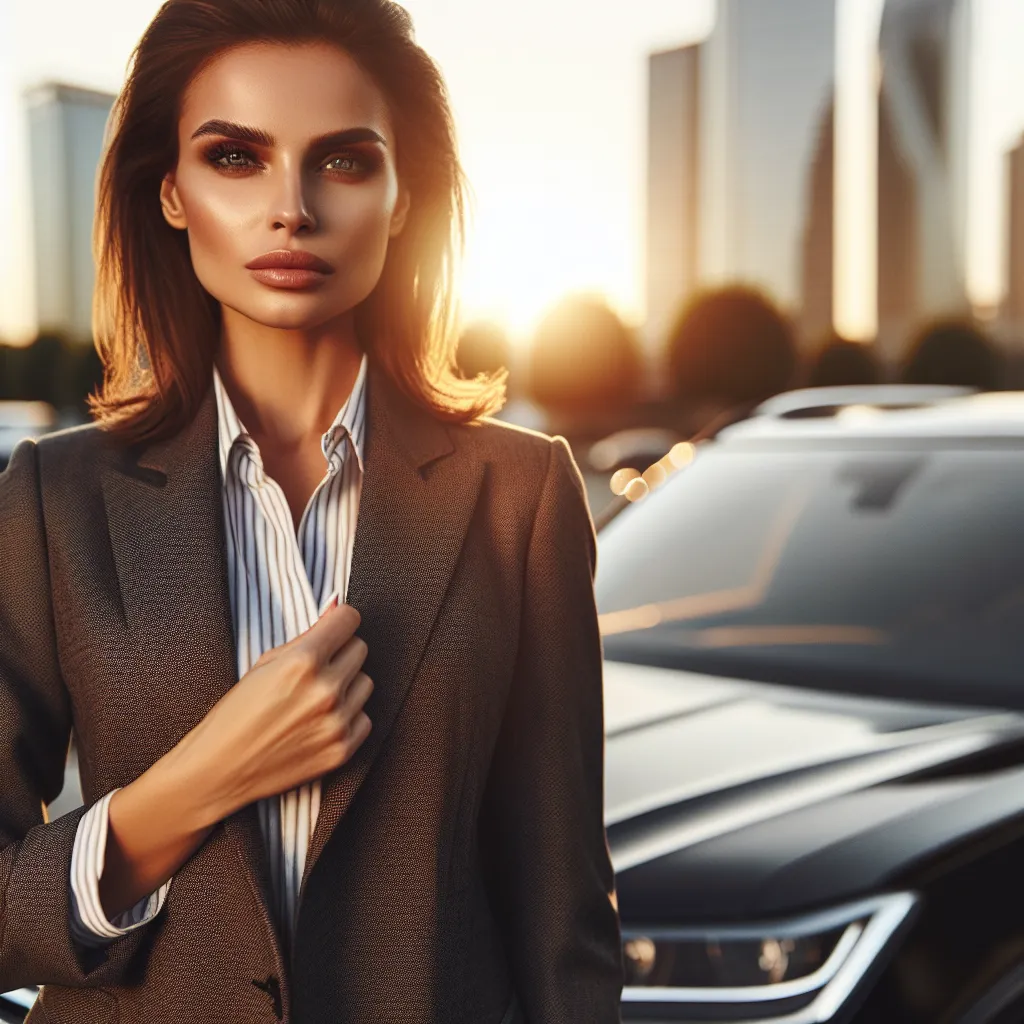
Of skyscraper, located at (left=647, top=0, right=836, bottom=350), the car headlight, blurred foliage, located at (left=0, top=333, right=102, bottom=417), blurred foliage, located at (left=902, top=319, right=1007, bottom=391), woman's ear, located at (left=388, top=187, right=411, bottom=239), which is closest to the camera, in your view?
woman's ear, located at (left=388, top=187, right=411, bottom=239)

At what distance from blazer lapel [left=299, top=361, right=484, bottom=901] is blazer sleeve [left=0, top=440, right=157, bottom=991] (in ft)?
0.69

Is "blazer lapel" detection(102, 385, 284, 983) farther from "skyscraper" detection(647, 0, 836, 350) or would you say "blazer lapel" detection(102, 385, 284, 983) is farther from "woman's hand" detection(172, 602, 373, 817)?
"skyscraper" detection(647, 0, 836, 350)

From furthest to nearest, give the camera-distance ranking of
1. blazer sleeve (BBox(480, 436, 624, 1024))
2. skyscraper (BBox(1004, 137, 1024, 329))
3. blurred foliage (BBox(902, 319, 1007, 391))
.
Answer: skyscraper (BBox(1004, 137, 1024, 329)) < blurred foliage (BBox(902, 319, 1007, 391)) < blazer sleeve (BBox(480, 436, 624, 1024))

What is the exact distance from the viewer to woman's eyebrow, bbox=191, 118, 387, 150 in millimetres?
1356

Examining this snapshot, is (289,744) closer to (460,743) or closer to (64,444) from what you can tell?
(460,743)

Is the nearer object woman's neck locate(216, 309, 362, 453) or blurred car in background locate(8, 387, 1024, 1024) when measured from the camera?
woman's neck locate(216, 309, 362, 453)

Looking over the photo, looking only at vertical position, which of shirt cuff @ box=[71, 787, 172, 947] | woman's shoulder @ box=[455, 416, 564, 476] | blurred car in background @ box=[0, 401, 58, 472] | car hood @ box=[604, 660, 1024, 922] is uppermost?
woman's shoulder @ box=[455, 416, 564, 476]

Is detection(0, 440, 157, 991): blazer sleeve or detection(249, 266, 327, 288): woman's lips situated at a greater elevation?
detection(249, 266, 327, 288): woman's lips

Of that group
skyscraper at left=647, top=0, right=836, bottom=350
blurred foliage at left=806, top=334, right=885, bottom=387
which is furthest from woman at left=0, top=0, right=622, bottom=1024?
skyscraper at left=647, top=0, right=836, bottom=350

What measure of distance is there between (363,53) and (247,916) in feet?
2.76

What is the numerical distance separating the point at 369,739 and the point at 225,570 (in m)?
0.21

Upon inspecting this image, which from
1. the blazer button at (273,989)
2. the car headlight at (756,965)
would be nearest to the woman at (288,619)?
the blazer button at (273,989)

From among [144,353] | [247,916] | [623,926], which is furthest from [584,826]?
[144,353]

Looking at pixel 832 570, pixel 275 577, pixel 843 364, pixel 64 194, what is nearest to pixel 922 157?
pixel 843 364
